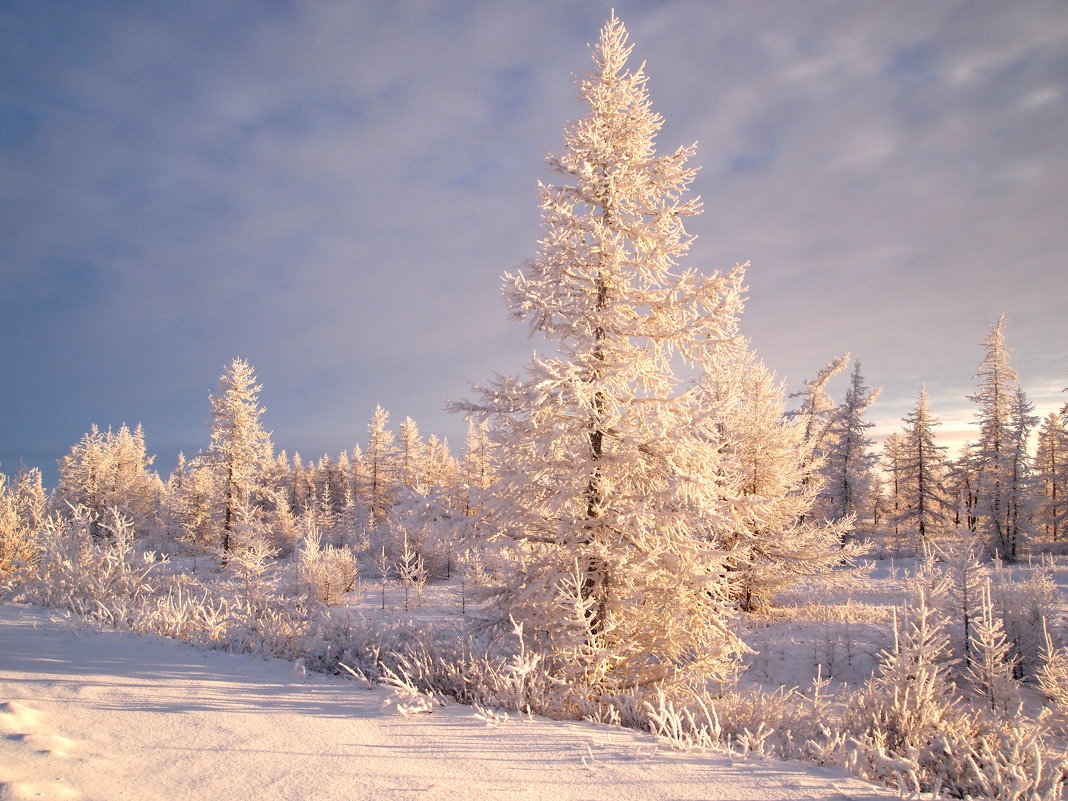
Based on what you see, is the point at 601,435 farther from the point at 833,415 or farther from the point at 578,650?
the point at 833,415

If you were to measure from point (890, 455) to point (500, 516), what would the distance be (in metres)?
45.4

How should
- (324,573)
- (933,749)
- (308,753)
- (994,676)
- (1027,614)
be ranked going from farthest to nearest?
1. (324,573)
2. (1027,614)
3. (994,676)
4. (933,749)
5. (308,753)

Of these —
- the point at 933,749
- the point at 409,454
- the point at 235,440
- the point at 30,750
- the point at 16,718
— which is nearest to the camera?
the point at 30,750

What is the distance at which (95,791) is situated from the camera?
266 centimetres

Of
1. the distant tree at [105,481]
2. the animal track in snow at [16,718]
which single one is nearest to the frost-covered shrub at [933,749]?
the animal track in snow at [16,718]

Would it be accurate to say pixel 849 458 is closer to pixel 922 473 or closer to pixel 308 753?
pixel 922 473

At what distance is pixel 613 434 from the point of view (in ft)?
21.9

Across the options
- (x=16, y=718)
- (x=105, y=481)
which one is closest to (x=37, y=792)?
(x=16, y=718)

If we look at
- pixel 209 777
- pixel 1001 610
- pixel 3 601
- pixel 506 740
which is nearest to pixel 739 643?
pixel 506 740

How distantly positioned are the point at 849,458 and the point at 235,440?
33089 mm

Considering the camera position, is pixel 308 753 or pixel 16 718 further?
pixel 16 718

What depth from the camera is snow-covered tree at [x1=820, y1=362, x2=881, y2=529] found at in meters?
28.8

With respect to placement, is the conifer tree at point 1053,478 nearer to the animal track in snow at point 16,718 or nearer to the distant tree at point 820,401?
the distant tree at point 820,401

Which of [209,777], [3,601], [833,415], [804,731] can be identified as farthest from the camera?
[833,415]
